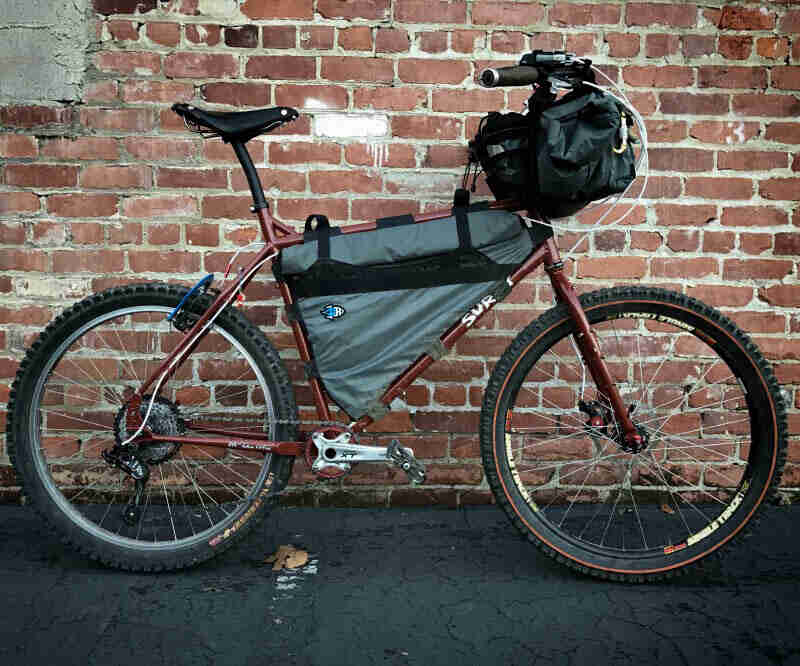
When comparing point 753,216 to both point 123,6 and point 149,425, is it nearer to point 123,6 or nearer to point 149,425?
point 149,425

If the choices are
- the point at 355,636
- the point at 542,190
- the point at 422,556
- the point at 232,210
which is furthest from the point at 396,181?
the point at 355,636

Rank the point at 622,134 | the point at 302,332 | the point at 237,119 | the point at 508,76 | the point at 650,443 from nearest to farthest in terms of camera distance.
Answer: the point at 508,76
the point at 622,134
the point at 237,119
the point at 302,332
the point at 650,443

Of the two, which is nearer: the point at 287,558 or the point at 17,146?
the point at 287,558

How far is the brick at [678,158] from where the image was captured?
2926 millimetres

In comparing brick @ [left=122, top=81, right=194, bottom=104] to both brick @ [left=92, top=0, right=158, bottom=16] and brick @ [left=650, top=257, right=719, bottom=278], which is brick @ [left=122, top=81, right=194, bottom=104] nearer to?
brick @ [left=92, top=0, right=158, bottom=16]

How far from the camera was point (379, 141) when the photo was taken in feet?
9.53

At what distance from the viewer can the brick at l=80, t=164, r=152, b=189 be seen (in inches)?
114

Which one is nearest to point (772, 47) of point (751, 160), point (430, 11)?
point (751, 160)

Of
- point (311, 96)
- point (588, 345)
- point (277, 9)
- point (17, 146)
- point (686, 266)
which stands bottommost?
point (588, 345)

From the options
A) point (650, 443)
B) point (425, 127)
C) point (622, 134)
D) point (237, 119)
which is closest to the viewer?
point (622, 134)

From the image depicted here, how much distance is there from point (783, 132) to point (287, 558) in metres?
2.43

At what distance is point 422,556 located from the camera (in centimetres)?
260

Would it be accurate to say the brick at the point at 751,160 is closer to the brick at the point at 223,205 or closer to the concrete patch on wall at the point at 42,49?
the brick at the point at 223,205

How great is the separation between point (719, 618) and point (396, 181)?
1837mm
